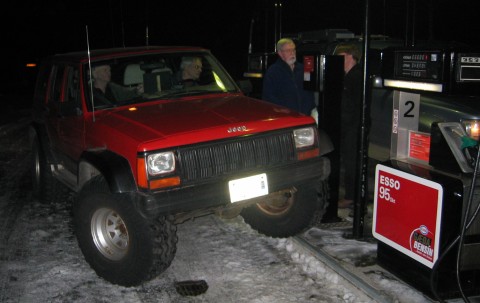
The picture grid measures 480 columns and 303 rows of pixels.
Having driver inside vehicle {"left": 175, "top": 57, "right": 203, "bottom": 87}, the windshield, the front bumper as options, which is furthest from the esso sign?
driver inside vehicle {"left": 175, "top": 57, "right": 203, "bottom": 87}

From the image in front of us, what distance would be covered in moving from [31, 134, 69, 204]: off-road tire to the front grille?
3.07 m

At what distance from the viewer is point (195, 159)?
13.9 ft

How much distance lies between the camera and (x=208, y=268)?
477cm

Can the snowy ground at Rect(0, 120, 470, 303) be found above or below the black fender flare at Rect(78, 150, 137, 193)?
below

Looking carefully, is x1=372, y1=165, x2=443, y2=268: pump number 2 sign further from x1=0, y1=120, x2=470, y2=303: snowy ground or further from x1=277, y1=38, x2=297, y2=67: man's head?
x1=277, y1=38, x2=297, y2=67: man's head

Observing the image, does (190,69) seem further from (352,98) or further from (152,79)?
(352,98)

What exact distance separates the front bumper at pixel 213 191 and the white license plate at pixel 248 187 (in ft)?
0.12

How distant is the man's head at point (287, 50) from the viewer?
595 cm

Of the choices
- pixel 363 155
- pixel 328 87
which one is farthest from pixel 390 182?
pixel 328 87

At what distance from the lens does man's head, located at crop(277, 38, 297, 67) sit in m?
Answer: 5.95

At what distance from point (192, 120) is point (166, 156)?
51cm

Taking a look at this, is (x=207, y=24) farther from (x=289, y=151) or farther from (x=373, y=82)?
(x=289, y=151)

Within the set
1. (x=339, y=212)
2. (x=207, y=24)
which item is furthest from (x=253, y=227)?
(x=207, y=24)

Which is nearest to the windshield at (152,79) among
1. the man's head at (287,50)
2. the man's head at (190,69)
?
the man's head at (190,69)
